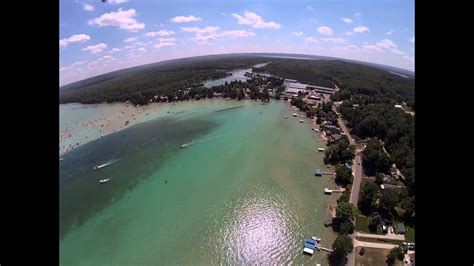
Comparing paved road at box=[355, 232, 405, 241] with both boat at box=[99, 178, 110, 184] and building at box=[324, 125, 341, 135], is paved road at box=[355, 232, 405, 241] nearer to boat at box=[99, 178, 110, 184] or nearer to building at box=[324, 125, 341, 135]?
building at box=[324, 125, 341, 135]

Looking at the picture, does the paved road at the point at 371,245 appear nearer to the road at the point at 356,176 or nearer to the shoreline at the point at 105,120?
the road at the point at 356,176

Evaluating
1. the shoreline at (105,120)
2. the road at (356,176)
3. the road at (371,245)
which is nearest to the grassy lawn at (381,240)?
the road at (371,245)

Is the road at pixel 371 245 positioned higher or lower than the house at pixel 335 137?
lower

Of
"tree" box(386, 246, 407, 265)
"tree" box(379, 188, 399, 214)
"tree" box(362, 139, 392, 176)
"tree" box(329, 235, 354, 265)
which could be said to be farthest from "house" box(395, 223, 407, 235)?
"tree" box(362, 139, 392, 176)

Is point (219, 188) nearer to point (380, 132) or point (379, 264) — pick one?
point (379, 264)

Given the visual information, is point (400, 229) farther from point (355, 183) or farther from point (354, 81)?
point (354, 81)

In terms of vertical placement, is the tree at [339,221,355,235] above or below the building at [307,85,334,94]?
below
